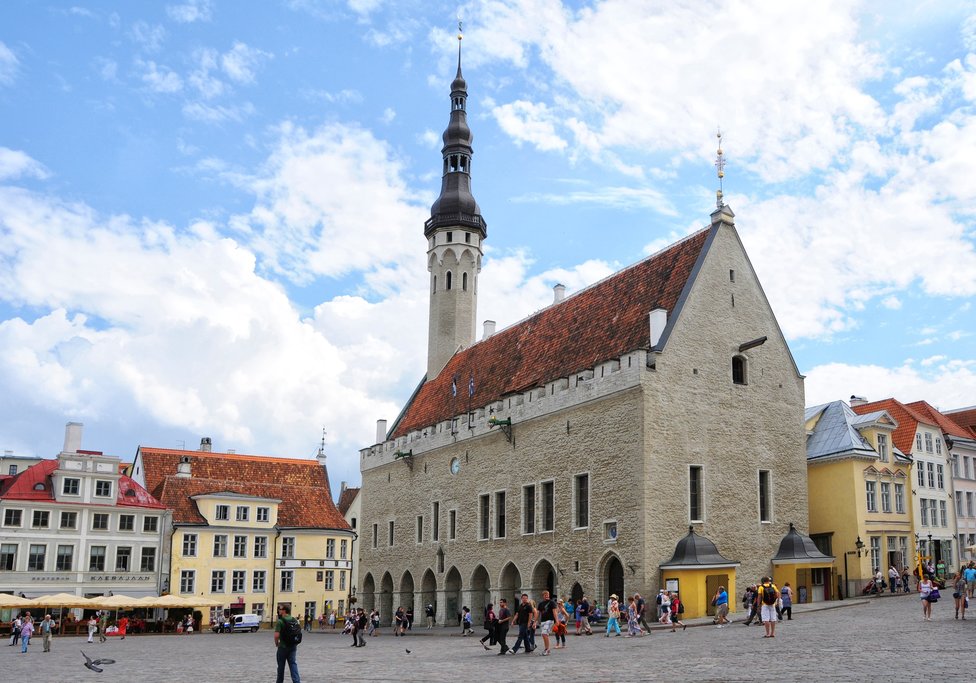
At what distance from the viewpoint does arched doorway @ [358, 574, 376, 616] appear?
5175 centimetres

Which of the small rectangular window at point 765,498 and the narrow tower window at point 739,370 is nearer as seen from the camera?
the small rectangular window at point 765,498

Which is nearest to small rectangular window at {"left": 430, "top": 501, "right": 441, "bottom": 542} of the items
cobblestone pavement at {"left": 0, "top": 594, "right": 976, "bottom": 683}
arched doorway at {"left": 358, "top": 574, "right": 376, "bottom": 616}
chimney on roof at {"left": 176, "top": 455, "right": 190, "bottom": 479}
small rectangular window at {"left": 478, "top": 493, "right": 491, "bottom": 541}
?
small rectangular window at {"left": 478, "top": 493, "right": 491, "bottom": 541}

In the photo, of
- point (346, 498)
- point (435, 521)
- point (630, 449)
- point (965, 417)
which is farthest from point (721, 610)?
point (346, 498)

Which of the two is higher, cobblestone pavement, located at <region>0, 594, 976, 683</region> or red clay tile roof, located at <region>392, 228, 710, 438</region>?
red clay tile roof, located at <region>392, 228, 710, 438</region>

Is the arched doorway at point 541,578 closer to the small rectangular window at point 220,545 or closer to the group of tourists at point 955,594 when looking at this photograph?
the group of tourists at point 955,594

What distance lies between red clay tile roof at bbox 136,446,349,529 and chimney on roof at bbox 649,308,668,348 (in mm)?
29214

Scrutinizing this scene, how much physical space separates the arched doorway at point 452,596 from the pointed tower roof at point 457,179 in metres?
20.2

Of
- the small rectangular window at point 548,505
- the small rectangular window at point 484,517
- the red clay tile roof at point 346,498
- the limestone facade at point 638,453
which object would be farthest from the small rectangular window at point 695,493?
the red clay tile roof at point 346,498

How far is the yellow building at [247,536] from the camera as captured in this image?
171 feet

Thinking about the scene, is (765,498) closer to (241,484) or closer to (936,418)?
(936,418)

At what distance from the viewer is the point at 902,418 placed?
42188mm

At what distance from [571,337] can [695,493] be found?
964 centimetres

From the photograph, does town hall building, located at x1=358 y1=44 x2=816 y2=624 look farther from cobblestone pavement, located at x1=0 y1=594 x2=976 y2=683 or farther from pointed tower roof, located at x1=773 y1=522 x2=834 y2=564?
cobblestone pavement, located at x1=0 y1=594 x2=976 y2=683

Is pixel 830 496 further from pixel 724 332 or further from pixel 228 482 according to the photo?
pixel 228 482
